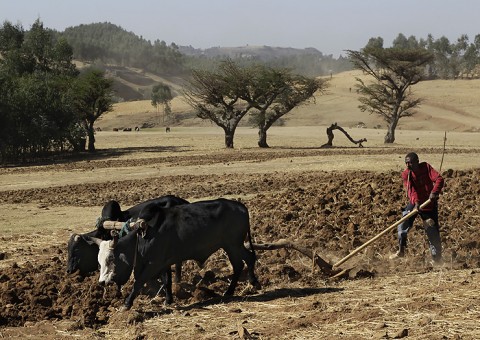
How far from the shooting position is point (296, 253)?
465 inches

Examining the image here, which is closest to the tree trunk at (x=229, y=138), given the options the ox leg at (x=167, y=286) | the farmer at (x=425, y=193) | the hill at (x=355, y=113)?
the hill at (x=355, y=113)

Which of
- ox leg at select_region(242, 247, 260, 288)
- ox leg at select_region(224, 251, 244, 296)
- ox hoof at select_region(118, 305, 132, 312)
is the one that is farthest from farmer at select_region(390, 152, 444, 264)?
ox hoof at select_region(118, 305, 132, 312)

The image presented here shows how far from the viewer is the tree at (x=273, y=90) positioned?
149ft

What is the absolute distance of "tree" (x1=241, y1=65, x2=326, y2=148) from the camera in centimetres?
4553

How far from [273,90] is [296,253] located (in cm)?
3452

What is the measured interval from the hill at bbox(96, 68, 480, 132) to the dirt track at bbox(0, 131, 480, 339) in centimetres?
5779

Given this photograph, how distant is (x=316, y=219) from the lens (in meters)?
14.4

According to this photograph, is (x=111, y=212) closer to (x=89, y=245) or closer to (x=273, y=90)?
(x=89, y=245)

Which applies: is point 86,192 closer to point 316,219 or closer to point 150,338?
point 316,219

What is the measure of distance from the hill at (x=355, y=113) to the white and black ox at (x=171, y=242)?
6324 centimetres

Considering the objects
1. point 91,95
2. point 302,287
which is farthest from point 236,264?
point 91,95

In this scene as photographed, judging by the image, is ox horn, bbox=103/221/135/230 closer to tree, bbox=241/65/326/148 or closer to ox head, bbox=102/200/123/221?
ox head, bbox=102/200/123/221

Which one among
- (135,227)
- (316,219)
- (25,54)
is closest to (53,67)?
(25,54)

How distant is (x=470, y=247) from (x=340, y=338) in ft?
17.7
